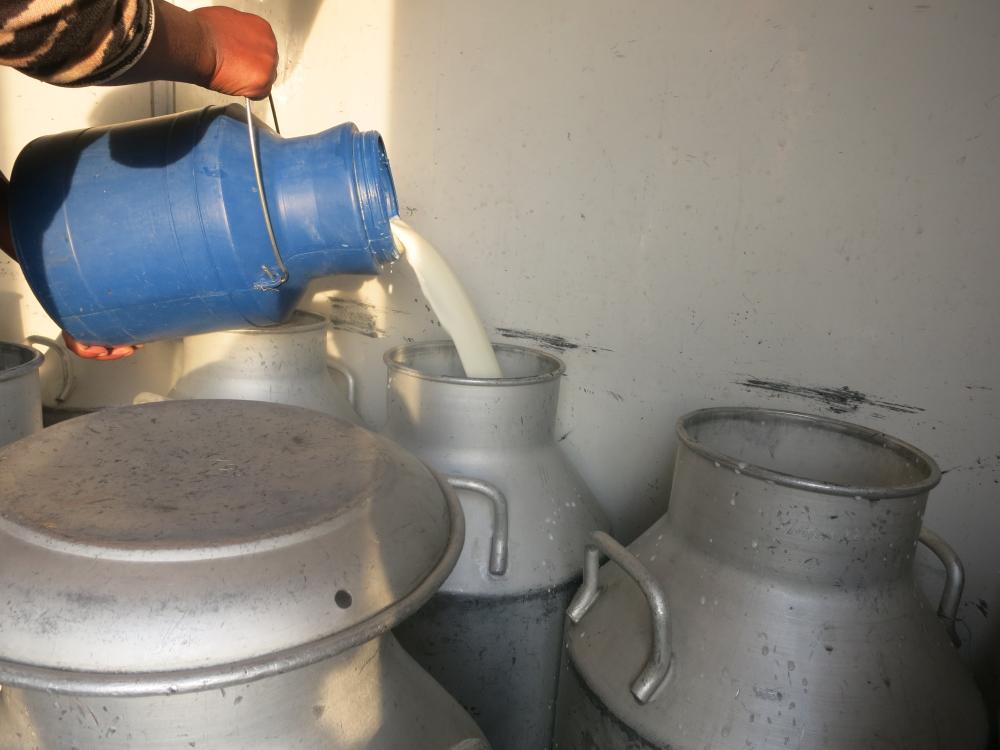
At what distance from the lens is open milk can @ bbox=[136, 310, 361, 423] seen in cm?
114

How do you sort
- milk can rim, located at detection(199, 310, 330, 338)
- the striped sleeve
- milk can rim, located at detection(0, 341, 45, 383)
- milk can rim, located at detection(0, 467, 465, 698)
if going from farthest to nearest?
milk can rim, located at detection(199, 310, 330, 338) → milk can rim, located at detection(0, 341, 45, 383) → the striped sleeve → milk can rim, located at detection(0, 467, 465, 698)

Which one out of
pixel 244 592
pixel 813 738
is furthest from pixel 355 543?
pixel 813 738

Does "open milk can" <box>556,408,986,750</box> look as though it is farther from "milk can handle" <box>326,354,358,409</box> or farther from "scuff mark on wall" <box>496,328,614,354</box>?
"milk can handle" <box>326,354,358,409</box>

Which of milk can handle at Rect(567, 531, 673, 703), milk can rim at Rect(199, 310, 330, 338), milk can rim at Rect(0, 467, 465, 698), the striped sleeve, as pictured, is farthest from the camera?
milk can rim at Rect(199, 310, 330, 338)

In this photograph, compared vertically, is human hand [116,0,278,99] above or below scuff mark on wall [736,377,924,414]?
above

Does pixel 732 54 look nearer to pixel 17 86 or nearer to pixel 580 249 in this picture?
pixel 580 249

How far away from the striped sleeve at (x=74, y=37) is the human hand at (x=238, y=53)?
0.16 metres

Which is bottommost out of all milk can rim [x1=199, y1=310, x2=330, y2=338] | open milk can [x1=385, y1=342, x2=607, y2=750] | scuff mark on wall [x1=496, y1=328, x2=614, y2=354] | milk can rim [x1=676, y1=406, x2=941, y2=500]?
open milk can [x1=385, y1=342, x2=607, y2=750]

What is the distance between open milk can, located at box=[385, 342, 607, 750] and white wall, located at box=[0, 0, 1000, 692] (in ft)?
0.70

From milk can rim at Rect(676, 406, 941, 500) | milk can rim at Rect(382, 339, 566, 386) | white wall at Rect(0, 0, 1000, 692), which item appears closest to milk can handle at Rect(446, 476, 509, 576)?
milk can rim at Rect(382, 339, 566, 386)

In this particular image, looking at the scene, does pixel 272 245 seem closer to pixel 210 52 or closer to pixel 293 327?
pixel 210 52

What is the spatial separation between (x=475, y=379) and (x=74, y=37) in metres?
0.55

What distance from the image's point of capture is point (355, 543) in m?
0.52

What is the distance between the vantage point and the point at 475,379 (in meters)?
0.91
